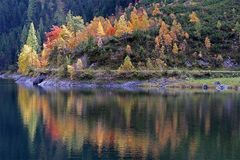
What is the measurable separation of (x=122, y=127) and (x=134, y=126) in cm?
187

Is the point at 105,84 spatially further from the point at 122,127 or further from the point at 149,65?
the point at 122,127

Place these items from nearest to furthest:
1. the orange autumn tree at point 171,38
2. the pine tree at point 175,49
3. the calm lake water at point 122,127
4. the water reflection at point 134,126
Result: the calm lake water at point 122,127
the water reflection at point 134,126
the pine tree at point 175,49
the orange autumn tree at point 171,38

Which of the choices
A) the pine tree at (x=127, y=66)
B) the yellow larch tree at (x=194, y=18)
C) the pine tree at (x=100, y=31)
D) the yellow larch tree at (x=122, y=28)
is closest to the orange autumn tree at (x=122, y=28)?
the yellow larch tree at (x=122, y=28)

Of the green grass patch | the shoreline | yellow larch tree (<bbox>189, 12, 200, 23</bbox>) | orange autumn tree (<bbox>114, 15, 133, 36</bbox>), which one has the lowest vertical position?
the shoreline

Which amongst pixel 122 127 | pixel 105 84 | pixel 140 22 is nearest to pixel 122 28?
pixel 140 22

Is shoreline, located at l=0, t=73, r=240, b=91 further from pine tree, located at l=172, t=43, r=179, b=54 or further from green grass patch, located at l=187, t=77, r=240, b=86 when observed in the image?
pine tree, located at l=172, t=43, r=179, b=54

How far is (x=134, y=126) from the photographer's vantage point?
243ft

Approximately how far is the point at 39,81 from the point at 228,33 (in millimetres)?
64216

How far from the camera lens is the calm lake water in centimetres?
5591

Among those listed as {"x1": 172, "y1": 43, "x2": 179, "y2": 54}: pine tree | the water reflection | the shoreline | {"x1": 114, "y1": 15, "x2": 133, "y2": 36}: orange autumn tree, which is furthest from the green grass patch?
{"x1": 114, "y1": 15, "x2": 133, "y2": 36}: orange autumn tree

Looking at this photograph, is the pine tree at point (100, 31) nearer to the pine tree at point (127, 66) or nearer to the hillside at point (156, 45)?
the hillside at point (156, 45)

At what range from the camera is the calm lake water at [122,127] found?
55.9m

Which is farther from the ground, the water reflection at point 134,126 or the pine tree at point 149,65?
the pine tree at point 149,65

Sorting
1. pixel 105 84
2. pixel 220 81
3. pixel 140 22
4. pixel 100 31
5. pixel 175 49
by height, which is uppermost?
pixel 140 22
